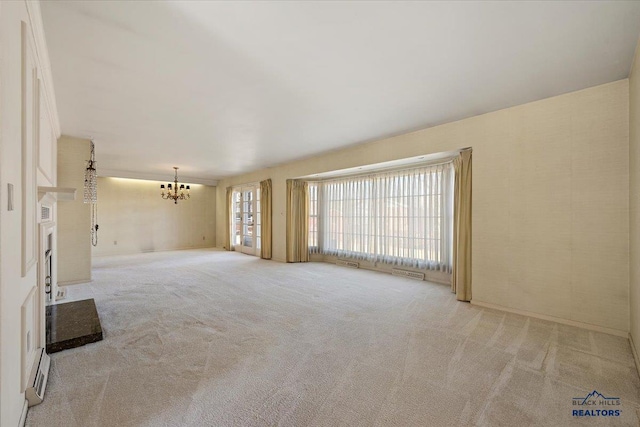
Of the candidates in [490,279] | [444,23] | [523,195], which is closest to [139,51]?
[444,23]

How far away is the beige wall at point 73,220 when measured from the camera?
15.9ft

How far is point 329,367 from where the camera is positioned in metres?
2.23

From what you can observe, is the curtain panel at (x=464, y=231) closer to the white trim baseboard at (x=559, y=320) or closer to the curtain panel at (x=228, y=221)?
the white trim baseboard at (x=559, y=320)

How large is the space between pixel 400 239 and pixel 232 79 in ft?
13.6

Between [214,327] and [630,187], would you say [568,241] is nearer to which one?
[630,187]

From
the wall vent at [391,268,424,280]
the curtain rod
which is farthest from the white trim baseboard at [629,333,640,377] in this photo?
the curtain rod

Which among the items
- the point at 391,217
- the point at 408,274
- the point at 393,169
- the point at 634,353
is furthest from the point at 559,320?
the point at 393,169

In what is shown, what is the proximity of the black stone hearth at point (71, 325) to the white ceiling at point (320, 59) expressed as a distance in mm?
2510

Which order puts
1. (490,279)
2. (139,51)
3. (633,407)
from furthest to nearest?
(490,279)
(139,51)
(633,407)

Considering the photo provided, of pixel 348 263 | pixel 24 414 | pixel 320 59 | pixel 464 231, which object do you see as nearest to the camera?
pixel 24 414

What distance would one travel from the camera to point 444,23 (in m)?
1.97

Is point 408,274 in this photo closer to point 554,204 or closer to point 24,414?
point 554,204

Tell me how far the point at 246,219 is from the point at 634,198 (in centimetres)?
856

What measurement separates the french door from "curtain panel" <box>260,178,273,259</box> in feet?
2.19
